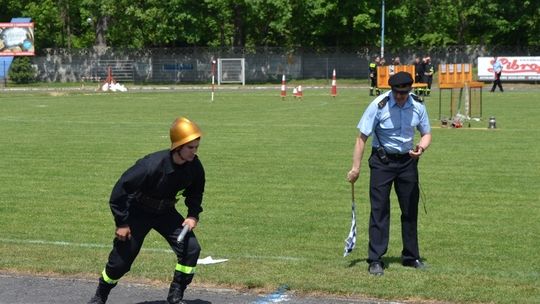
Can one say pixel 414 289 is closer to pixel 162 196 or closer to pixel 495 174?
pixel 162 196

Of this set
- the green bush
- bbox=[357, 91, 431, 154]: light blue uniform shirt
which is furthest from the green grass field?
the green bush

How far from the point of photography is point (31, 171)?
56.8ft

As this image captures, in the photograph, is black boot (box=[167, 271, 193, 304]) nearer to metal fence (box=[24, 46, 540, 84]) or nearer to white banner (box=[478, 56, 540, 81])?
white banner (box=[478, 56, 540, 81])

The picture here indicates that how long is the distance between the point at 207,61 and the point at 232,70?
2643mm

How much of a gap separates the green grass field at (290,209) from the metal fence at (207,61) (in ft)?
133

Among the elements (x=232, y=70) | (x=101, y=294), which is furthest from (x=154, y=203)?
(x=232, y=70)

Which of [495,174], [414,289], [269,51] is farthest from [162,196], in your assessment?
[269,51]

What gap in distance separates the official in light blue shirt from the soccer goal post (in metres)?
58.6

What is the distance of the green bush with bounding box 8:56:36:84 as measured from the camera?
69812 mm

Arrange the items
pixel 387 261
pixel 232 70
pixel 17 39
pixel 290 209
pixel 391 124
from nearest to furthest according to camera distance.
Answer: pixel 391 124 < pixel 387 261 < pixel 290 209 < pixel 17 39 < pixel 232 70

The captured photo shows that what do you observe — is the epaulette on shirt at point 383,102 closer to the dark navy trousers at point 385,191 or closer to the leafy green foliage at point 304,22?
the dark navy trousers at point 385,191

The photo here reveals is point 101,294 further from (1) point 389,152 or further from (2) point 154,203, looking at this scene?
(1) point 389,152

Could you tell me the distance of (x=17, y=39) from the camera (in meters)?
66.9

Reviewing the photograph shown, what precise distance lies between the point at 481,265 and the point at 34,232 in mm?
5342
